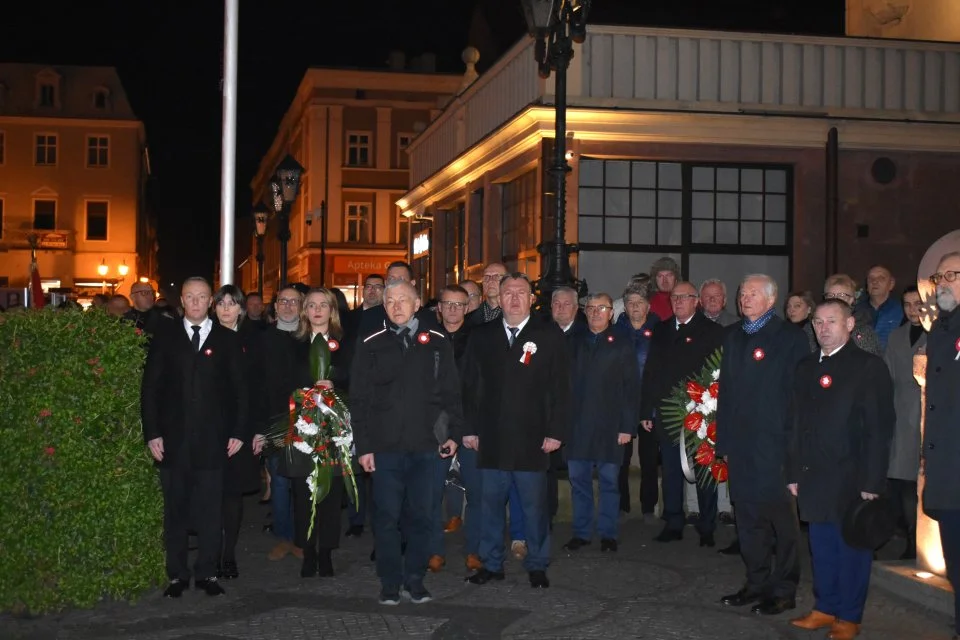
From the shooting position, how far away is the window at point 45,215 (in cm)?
6234

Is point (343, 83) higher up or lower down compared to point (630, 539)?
higher up

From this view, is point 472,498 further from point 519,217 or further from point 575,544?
point 519,217

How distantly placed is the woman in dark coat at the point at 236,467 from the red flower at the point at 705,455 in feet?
11.2

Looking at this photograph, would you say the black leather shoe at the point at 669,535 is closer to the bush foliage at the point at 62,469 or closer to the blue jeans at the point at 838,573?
the blue jeans at the point at 838,573

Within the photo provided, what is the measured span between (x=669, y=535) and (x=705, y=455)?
149 centimetres

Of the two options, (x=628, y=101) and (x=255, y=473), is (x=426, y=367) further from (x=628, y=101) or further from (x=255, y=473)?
(x=628, y=101)

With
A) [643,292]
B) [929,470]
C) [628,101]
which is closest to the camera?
[929,470]

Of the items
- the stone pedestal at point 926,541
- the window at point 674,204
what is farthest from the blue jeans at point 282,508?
the window at point 674,204

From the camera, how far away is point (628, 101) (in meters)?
18.4

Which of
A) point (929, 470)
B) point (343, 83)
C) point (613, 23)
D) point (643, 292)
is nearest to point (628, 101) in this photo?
point (613, 23)

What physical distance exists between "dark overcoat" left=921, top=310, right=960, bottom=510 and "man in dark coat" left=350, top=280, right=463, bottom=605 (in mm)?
3121

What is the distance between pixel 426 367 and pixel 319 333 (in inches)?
55.5

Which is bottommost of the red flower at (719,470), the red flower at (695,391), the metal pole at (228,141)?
the red flower at (719,470)

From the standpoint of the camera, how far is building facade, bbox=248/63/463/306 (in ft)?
188
